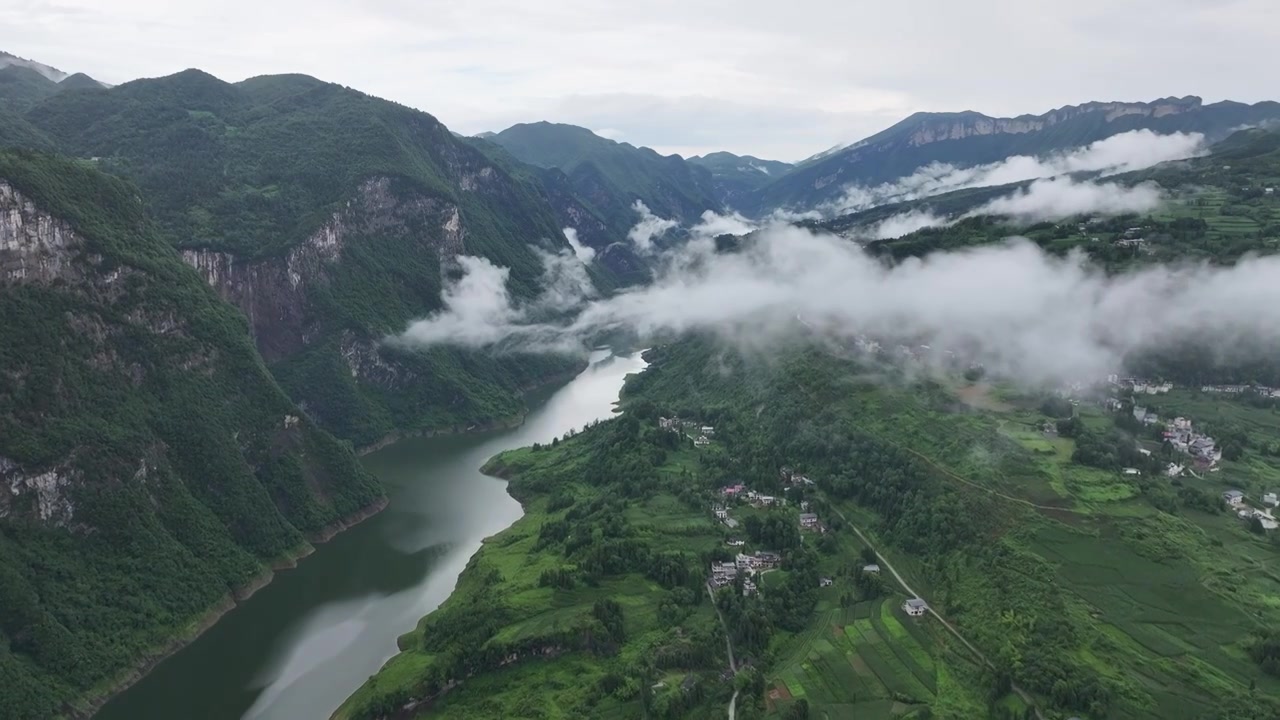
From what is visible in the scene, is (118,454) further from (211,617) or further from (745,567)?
(745,567)

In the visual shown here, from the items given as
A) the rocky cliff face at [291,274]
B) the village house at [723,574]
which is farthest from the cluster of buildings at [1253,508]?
the rocky cliff face at [291,274]

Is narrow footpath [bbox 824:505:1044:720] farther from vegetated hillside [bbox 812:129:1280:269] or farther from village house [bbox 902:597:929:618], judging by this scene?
vegetated hillside [bbox 812:129:1280:269]

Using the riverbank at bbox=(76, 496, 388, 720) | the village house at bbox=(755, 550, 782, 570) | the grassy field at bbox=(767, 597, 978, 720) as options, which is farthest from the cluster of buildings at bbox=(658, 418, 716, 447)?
the grassy field at bbox=(767, 597, 978, 720)

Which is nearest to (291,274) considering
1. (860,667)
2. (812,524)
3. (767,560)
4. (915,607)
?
(812,524)

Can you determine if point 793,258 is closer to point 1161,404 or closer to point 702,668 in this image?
point 1161,404

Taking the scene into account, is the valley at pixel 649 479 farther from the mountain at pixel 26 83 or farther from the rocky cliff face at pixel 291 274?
the mountain at pixel 26 83

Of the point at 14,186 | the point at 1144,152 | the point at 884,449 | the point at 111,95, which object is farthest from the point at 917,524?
the point at 1144,152

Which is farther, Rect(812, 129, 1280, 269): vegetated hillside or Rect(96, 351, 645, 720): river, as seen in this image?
Rect(812, 129, 1280, 269): vegetated hillside
